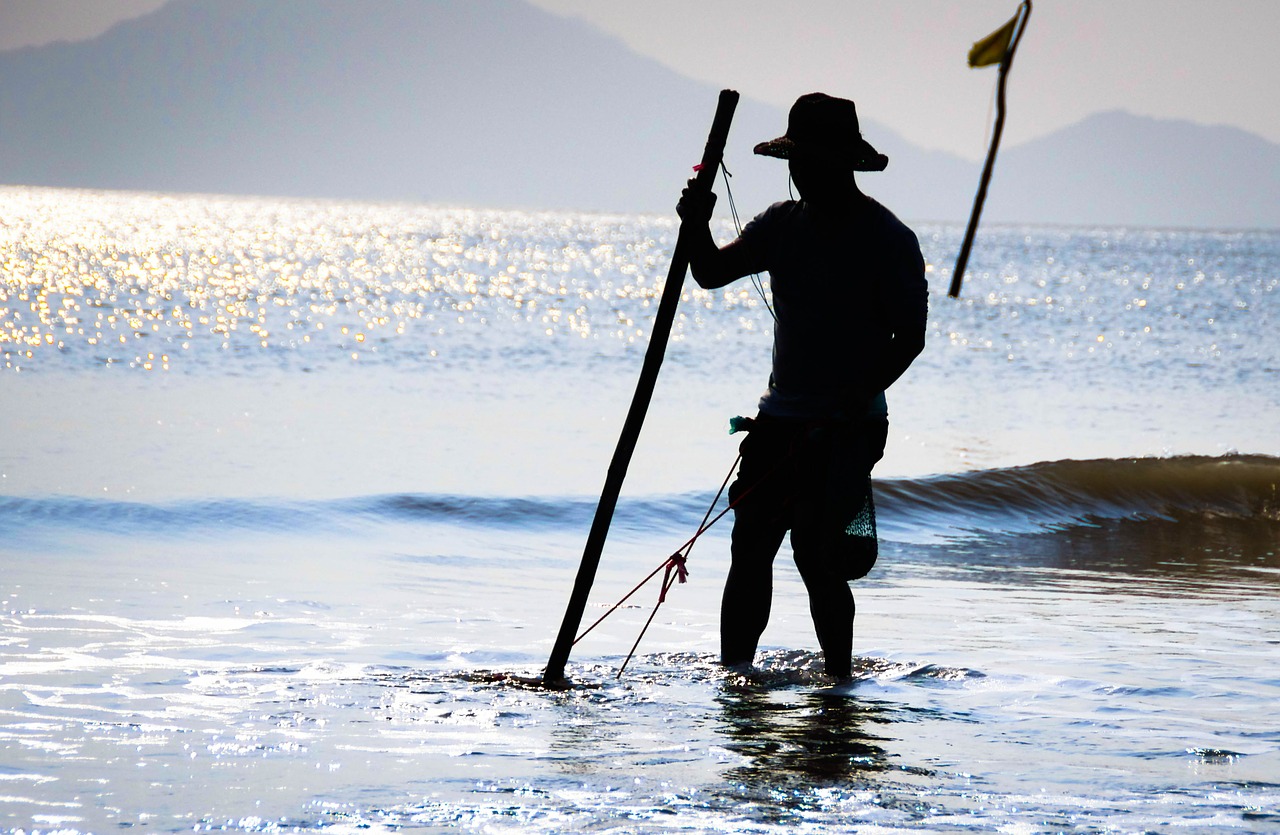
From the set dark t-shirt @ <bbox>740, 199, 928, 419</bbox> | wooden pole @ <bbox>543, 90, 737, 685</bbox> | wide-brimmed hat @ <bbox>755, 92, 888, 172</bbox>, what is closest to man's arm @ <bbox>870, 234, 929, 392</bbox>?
dark t-shirt @ <bbox>740, 199, 928, 419</bbox>

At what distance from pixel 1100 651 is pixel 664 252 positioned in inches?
3115

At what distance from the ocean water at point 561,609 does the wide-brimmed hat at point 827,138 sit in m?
1.90

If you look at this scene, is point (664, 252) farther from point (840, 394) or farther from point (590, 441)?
point (840, 394)

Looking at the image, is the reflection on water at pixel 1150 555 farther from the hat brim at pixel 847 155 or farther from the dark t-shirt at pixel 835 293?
the hat brim at pixel 847 155

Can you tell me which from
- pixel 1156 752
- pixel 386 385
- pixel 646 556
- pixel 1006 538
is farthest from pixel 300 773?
pixel 386 385

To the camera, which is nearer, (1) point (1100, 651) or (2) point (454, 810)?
(2) point (454, 810)

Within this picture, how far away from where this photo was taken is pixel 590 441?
1484cm

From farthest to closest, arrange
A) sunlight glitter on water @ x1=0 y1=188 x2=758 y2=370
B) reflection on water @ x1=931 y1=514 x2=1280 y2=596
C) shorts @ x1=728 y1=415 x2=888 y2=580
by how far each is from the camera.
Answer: sunlight glitter on water @ x1=0 y1=188 x2=758 y2=370 < reflection on water @ x1=931 y1=514 x2=1280 y2=596 < shorts @ x1=728 y1=415 x2=888 y2=580

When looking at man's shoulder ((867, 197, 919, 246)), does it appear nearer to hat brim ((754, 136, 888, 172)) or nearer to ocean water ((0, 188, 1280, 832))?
hat brim ((754, 136, 888, 172))

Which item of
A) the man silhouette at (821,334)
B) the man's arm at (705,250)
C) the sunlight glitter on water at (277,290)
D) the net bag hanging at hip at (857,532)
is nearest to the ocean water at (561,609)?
the net bag hanging at hip at (857,532)

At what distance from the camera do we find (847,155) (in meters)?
4.85

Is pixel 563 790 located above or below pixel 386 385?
below

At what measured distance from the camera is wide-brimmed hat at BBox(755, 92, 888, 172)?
4852 mm

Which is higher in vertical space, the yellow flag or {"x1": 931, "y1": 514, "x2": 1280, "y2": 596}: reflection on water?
the yellow flag
